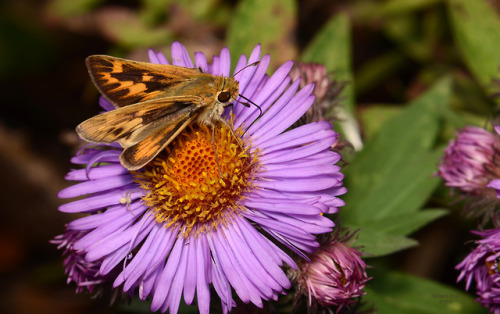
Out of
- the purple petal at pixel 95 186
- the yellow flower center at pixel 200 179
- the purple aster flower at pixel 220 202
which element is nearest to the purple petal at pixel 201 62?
the purple aster flower at pixel 220 202

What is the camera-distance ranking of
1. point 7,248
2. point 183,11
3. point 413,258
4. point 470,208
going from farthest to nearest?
point 7,248, point 183,11, point 413,258, point 470,208

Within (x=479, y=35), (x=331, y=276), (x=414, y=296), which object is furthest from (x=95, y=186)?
(x=479, y=35)

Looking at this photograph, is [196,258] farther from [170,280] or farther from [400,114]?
[400,114]

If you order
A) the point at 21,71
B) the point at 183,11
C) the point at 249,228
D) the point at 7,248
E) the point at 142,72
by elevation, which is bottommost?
the point at 7,248

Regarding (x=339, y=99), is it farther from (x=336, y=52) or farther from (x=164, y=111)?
(x=164, y=111)

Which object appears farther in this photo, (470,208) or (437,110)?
(437,110)

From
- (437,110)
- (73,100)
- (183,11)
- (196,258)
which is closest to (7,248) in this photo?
(73,100)

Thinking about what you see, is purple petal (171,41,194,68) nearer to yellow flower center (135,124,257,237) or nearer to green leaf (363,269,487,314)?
yellow flower center (135,124,257,237)
